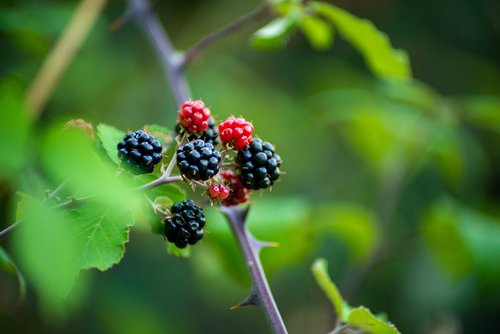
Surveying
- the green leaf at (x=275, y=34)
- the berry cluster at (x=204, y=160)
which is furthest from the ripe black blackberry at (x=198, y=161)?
the green leaf at (x=275, y=34)

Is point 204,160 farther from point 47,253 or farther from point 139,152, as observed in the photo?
point 47,253

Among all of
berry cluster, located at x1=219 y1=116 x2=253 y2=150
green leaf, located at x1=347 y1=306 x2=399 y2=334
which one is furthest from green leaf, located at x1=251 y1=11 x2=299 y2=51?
green leaf, located at x1=347 y1=306 x2=399 y2=334

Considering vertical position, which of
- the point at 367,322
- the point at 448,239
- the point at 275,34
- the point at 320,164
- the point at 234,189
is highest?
the point at 275,34

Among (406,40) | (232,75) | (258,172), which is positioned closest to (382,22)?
(406,40)

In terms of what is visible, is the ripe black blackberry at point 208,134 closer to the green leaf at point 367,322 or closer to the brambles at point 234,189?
the brambles at point 234,189

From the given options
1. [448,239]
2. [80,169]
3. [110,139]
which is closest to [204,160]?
[110,139]
